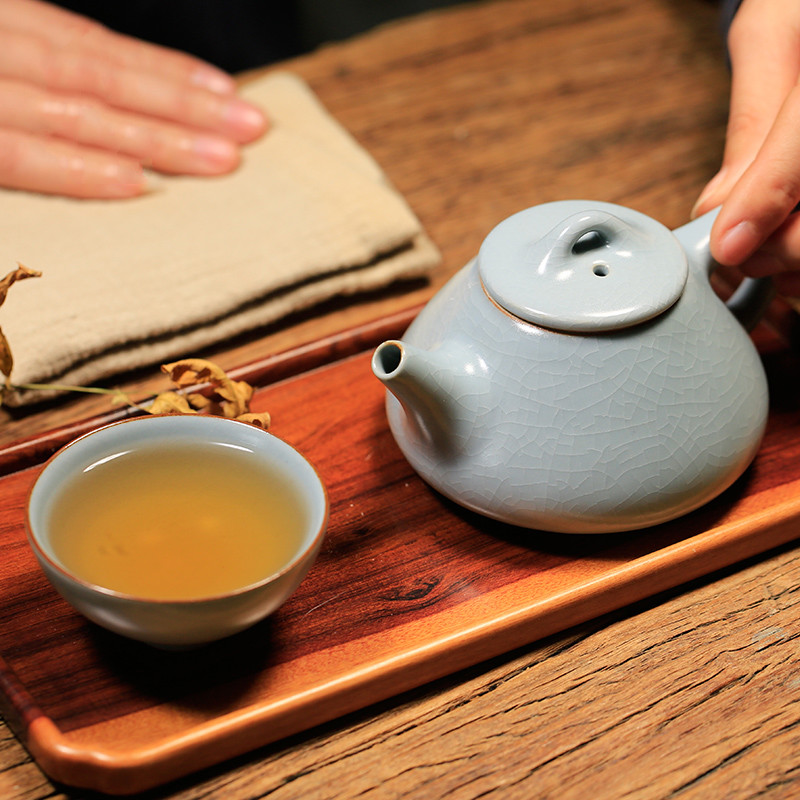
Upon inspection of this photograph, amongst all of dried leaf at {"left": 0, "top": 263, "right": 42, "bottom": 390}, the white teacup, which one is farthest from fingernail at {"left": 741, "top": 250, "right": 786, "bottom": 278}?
dried leaf at {"left": 0, "top": 263, "right": 42, "bottom": 390}

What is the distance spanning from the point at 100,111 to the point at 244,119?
0.51 feet

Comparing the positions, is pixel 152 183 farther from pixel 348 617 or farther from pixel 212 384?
pixel 348 617

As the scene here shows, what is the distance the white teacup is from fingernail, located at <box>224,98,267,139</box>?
0.56m

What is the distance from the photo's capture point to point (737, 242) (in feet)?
2.14

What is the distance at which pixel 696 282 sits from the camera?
625 mm

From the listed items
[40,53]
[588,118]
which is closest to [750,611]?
[588,118]

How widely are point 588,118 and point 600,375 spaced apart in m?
0.76

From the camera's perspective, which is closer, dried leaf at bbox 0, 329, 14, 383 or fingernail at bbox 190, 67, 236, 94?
dried leaf at bbox 0, 329, 14, 383

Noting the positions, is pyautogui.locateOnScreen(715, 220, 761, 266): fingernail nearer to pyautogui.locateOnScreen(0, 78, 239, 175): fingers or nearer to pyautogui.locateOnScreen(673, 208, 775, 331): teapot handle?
pyautogui.locateOnScreen(673, 208, 775, 331): teapot handle

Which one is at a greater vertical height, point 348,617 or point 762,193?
point 762,193

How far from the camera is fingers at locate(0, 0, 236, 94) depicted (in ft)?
3.44

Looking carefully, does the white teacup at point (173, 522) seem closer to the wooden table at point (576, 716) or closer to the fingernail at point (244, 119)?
the wooden table at point (576, 716)

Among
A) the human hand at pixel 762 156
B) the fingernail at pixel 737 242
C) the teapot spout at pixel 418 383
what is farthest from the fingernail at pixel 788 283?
the teapot spout at pixel 418 383

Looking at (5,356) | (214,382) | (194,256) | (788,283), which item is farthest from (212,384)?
(788,283)
